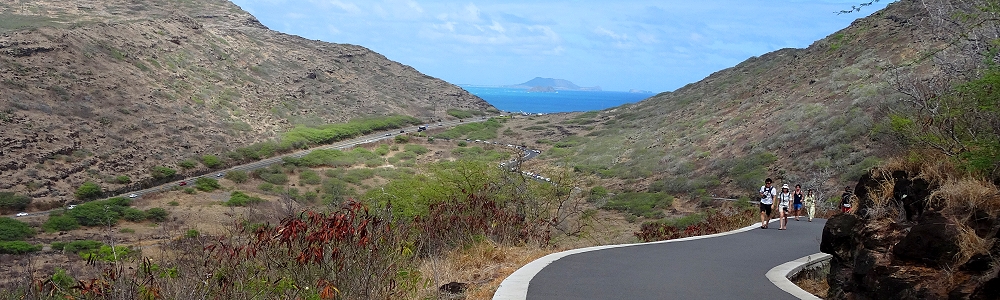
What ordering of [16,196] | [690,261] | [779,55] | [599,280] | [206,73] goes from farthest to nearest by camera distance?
[779,55], [206,73], [16,196], [690,261], [599,280]

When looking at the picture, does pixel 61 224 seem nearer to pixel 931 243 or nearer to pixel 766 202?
pixel 766 202

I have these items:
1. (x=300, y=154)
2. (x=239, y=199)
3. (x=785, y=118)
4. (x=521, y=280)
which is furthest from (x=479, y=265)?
(x=300, y=154)

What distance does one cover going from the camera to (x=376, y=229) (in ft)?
28.6

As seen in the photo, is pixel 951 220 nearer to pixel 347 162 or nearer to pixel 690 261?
pixel 690 261

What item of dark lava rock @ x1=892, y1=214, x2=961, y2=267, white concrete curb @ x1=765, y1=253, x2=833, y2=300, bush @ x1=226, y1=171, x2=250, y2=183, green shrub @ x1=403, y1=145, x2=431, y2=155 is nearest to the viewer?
dark lava rock @ x1=892, y1=214, x2=961, y2=267

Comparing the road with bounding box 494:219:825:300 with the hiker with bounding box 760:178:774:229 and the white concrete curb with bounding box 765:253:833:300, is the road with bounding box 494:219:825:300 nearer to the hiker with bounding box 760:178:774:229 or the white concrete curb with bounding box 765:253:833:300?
the white concrete curb with bounding box 765:253:833:300

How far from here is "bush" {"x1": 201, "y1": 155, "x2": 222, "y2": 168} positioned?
70312 millimetres

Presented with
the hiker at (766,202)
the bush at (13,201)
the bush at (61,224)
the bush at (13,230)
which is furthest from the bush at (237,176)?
the hiker at (766,202)

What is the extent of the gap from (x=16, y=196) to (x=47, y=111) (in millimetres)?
16051

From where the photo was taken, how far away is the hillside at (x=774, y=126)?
41.3 m

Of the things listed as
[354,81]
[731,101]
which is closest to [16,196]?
[731,101]

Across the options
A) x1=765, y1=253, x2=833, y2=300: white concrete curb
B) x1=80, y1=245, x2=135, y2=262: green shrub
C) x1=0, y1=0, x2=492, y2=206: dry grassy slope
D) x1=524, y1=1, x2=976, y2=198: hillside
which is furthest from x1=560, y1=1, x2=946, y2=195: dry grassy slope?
x1=0, y1=0, x2=492, y2=206: dry grassy slope

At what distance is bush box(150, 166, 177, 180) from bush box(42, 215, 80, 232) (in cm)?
1660

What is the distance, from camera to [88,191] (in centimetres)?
5572
